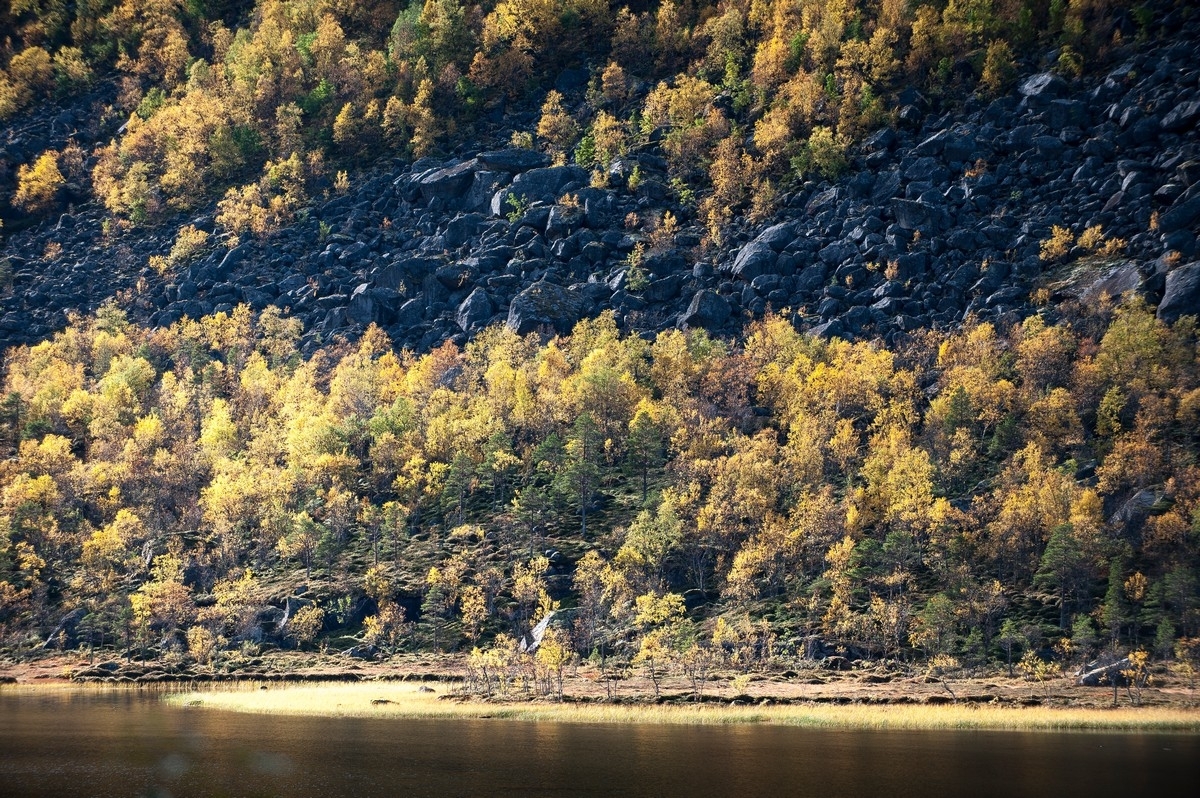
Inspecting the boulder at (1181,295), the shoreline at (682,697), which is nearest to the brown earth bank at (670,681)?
the shoreline at (682,697)

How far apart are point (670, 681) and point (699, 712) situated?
16811mm

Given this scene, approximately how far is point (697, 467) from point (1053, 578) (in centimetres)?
4651

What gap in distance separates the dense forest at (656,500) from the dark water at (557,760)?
29.4 metres

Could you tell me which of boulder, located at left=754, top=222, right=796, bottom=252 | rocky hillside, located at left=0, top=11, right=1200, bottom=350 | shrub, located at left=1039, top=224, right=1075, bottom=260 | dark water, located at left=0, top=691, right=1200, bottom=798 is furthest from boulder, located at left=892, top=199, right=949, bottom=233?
dark water, located at left=0, top=691, right=1200, bottom=798

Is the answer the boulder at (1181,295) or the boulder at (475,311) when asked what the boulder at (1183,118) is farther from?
the boulder at (475,311)

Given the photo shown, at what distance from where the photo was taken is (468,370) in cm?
17738

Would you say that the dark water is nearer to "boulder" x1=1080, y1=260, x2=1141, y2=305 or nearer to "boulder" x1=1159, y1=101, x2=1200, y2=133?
"boulder" x1=1080, y1=260, x2=1141, y2=305

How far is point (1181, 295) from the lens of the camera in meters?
146

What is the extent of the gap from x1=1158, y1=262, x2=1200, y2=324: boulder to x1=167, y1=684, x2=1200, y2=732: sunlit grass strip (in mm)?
86338

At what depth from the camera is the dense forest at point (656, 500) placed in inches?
4168

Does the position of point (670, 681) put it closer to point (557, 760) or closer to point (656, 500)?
point (656, 500)

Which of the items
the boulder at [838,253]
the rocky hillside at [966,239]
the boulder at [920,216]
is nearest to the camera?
the rocky hillside at [966,239]

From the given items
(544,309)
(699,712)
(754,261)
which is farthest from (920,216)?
(699,712)

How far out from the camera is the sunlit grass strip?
7525 centimetres
